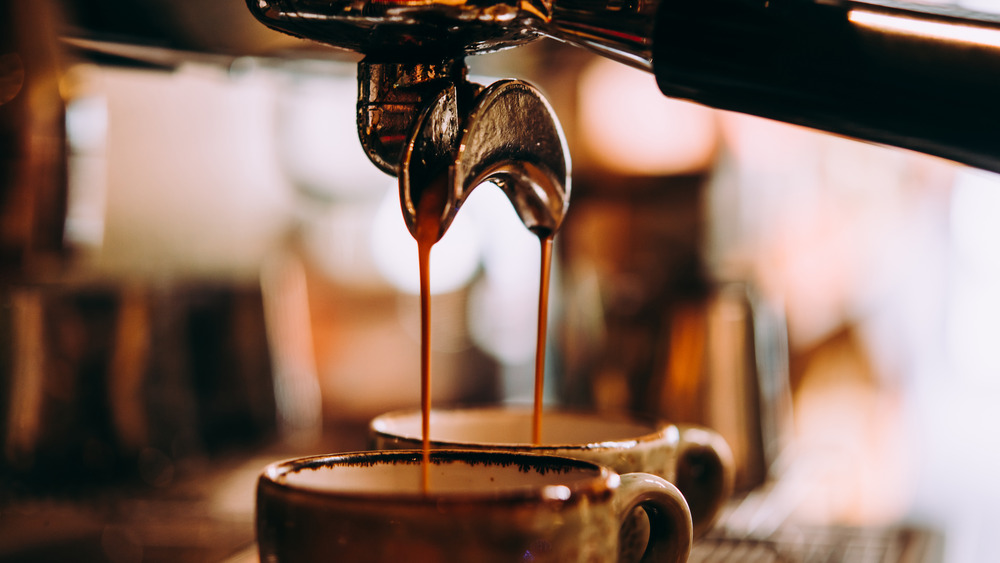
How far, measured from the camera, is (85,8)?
1.83 ft

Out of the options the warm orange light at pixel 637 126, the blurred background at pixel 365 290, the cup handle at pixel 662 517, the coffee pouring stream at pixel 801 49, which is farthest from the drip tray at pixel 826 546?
the warm orange light at pixel 637 126

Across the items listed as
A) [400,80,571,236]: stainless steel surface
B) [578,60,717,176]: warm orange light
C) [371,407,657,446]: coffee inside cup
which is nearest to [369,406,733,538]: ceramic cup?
[371,407,657,446]: coffee inside cup

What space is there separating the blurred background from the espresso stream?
0.89 feet

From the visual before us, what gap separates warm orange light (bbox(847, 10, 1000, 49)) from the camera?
316 millimetres

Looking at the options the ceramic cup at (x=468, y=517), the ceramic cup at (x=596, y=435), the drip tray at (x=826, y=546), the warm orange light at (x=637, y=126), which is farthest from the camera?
the warm orange light at (x=637, y=126)

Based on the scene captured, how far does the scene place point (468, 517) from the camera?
0.93 feet

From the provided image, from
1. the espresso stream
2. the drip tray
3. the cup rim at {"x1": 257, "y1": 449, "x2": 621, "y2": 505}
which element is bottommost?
the drip tray

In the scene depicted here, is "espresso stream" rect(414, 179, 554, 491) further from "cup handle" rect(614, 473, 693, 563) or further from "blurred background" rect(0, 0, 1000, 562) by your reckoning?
"blurred background" rect(0, 0, 1000, 562)

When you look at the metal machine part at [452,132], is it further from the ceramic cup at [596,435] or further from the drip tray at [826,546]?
the drip tray at [826,546]

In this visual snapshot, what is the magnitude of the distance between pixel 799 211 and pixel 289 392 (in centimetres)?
141

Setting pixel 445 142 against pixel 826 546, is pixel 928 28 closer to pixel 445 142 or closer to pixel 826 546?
pixel 445 142

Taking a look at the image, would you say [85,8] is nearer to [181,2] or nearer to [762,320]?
[181,2]

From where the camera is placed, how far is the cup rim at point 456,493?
0.93ft

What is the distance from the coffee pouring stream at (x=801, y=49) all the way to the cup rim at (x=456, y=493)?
142mm
